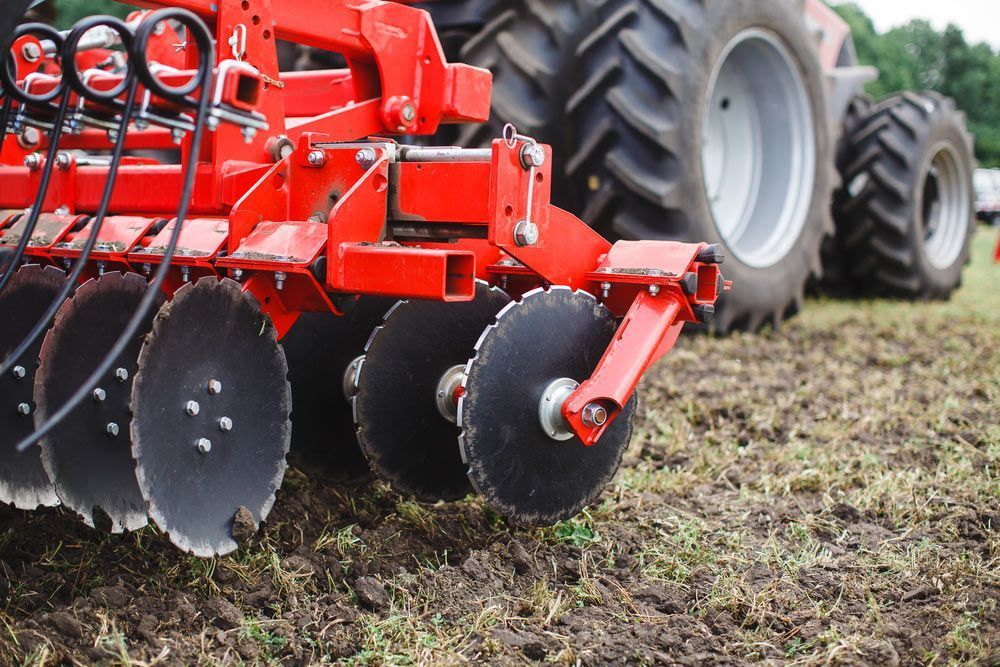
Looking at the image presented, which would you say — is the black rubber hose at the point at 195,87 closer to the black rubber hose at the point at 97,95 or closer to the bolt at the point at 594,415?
the black rubber hose at the point at 97,95

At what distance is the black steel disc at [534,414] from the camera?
2219 mm

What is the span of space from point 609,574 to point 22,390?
143cm

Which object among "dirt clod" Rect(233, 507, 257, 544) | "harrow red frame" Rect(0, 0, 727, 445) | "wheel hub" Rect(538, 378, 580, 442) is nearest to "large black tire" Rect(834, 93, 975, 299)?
"harrow red frame" Rect(0, 0, 727, 445)

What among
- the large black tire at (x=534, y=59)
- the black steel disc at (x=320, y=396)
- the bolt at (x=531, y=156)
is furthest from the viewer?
the large black tire at (x=534, y=59)

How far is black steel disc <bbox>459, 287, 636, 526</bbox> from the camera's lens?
7.28ft

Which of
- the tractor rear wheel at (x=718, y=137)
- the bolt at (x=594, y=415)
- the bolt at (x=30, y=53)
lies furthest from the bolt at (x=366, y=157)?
the tractor rear wheel at (x=718, y=137)

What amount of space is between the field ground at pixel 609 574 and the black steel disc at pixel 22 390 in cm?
8

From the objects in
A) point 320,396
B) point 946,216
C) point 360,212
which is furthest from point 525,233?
point 946,216

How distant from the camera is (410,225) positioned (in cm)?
237

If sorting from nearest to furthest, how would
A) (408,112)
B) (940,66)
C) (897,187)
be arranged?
(408,112) < (897,187) < (940,66)

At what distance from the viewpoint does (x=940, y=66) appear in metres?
45.8

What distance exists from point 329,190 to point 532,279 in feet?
1.89

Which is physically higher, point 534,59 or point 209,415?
point 534,59

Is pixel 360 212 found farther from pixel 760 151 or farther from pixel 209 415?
pixel 760 151
